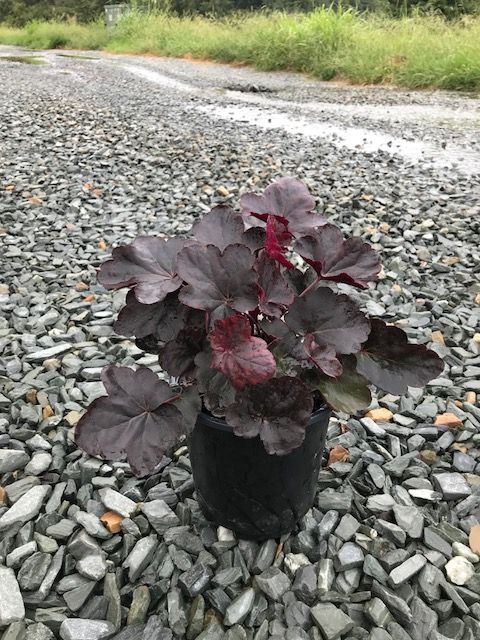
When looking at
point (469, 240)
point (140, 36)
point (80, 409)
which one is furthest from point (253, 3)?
point (80, 409)

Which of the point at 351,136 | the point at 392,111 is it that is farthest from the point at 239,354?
the point at 392,111

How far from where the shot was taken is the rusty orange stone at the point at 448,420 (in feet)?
5.67

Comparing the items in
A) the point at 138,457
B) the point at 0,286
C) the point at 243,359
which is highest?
the point at 243,359

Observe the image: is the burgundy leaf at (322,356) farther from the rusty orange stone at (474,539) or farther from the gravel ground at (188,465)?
the rusty orange stone at (474,539)

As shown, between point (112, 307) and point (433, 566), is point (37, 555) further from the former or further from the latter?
point (112, 307)

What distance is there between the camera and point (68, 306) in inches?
95.4

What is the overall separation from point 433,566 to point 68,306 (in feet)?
5.56

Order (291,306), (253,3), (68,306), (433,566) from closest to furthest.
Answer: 1. (291,306)
2. (433,566)
3. (68,306)
4. (253,3)

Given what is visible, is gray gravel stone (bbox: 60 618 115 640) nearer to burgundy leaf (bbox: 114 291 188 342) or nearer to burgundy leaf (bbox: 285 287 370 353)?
burgundy leaf (bbox: 114 291 188 342)

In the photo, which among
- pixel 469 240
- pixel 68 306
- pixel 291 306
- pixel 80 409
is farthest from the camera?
pixel 469 240

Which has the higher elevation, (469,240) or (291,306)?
(291,306)

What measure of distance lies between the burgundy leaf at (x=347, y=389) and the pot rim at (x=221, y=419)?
9 centimetres

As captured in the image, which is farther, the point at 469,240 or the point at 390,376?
the point at 469,240

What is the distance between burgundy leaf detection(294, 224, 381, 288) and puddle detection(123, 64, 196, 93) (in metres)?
8.36
